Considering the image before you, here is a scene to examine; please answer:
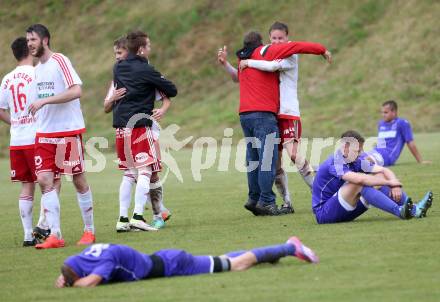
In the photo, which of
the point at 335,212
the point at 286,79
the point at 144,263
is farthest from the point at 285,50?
the point at 144,263

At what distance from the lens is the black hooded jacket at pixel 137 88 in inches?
463

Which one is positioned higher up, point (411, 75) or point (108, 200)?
point (411, 75)

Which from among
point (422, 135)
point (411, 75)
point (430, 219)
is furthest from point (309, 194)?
point (411, 75)

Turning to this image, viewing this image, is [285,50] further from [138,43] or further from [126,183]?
[126,183]

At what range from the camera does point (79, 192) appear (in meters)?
11.1

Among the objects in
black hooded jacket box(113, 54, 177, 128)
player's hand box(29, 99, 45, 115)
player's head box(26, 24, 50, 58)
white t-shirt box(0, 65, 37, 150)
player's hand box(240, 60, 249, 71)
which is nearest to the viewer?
player's hand box(29, 99, 45, 115)

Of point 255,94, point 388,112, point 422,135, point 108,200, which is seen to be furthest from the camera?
point 422,135

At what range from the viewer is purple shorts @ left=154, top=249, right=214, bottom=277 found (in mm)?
8133

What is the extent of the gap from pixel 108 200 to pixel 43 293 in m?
8.25

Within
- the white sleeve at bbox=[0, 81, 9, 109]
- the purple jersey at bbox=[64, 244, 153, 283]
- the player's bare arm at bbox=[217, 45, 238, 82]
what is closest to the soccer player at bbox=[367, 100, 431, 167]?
the player's bare arm at bbox=[217, 45, 238, 82]

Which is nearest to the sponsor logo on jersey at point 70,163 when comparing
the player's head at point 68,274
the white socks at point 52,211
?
the white socks at point 52,211

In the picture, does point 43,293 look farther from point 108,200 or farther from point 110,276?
point 108,200

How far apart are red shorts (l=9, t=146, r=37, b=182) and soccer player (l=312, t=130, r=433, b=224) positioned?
3.11 meters

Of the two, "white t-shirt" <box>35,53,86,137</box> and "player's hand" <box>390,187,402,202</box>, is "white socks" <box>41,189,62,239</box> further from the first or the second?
"player's hand" <box>390,187,402,202</box>
